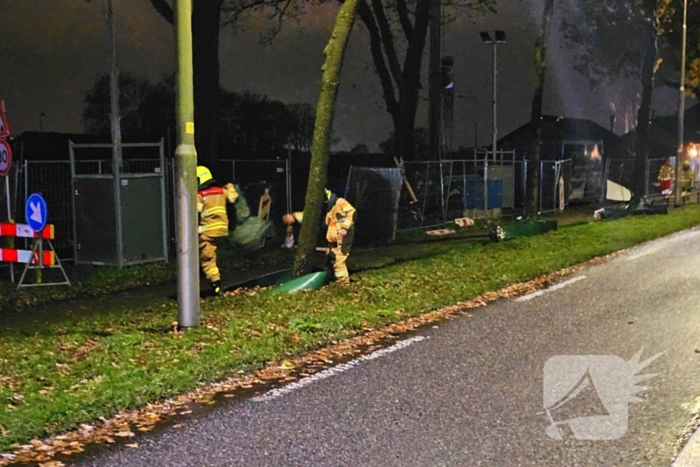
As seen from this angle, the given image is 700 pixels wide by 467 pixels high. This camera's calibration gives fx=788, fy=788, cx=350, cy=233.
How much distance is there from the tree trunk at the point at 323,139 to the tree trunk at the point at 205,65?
1042 centimetres

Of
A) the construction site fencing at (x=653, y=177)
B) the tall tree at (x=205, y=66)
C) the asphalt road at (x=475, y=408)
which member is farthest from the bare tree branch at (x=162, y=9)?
the construction site fencing at (x=653, y=177)

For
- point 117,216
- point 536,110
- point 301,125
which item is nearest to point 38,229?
point 117,216

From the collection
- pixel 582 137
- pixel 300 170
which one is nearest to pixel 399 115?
pixel 300 170

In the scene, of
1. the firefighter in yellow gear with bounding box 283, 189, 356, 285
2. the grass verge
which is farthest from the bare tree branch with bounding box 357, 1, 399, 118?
the firefighter in yellow gear with bounding box 283, 189, 356, 285

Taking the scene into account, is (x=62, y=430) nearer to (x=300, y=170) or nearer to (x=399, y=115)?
(x=399, y=115)

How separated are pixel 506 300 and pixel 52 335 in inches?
236

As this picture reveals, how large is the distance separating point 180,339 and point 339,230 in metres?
3.84

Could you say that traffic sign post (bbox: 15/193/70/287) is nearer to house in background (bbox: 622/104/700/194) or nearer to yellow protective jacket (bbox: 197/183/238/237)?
yellow protective jacket (bbox: 197/183/238/237)

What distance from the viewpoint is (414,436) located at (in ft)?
17.8

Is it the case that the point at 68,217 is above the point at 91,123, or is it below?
below

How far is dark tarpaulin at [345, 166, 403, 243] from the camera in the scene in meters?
17.6

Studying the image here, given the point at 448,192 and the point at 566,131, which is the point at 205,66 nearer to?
the point at 448,192

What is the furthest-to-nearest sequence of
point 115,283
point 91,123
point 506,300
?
point 91,123
point 115,283
point 506,300

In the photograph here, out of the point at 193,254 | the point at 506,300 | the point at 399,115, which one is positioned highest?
the point at 399,115
